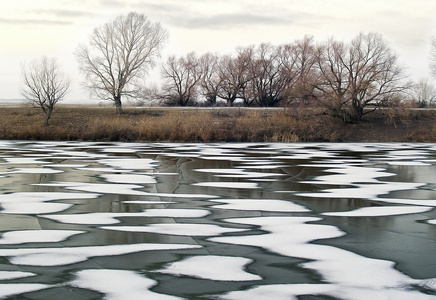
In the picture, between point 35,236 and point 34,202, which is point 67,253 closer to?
point 35,236

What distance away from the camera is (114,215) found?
1000 cm

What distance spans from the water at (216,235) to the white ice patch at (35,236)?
1 centimetres

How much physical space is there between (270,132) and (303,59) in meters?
19.3

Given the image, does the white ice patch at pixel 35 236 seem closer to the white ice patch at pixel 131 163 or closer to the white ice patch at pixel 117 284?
the white ice patch at pixel 117 284

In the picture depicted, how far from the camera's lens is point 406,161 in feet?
68.3

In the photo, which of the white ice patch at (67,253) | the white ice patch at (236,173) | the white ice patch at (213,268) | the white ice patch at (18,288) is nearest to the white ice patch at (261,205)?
the white ice patch at (67,253)

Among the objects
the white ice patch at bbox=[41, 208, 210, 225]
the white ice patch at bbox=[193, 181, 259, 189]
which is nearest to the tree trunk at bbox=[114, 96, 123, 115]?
the white ice patch at bbox=[193, 181, 259, 189]

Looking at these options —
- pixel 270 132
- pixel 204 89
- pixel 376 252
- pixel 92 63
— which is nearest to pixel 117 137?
pixel 270 132

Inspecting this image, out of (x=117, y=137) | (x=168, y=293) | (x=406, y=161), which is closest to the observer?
(x=168, y=293)

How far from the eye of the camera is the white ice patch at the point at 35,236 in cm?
800

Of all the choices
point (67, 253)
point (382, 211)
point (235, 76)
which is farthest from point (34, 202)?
point (235, 76)

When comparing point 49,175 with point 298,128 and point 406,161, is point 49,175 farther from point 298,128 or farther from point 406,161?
point 298,128

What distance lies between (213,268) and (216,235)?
167cm

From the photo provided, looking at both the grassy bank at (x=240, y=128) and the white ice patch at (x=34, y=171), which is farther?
the grassy bank at (x=240, y=128)
